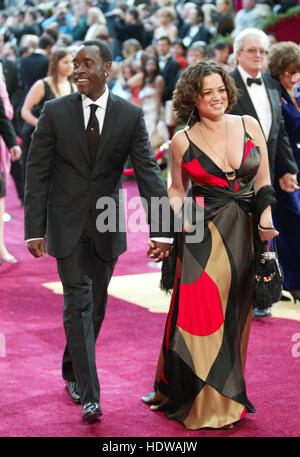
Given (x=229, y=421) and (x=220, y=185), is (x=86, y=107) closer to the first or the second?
(x=220, y=185)

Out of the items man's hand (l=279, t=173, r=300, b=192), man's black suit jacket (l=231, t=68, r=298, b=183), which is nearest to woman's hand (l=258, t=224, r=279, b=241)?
man's black suit jacket (l=231, t=68, r=298, b=183)

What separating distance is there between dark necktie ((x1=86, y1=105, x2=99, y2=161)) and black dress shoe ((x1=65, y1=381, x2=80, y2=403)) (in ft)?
3.97

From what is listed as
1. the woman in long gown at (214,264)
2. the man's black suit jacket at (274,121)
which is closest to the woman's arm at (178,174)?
the woman in long gown at (214,264)

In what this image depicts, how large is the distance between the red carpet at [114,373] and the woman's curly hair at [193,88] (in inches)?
59.2

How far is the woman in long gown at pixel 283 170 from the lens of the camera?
6.02m

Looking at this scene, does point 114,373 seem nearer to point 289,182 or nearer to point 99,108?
point 99,108

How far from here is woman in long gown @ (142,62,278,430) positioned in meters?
3.86

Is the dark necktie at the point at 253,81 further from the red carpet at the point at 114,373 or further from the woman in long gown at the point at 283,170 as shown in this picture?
the red carpet at the point at 114,373

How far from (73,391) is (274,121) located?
257 centimetres

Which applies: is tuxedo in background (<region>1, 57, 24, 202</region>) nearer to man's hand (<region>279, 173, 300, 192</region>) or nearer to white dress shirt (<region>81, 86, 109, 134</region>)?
man's hand (<region>279, 173, 300, 192</region>)

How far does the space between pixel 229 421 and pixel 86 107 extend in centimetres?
166

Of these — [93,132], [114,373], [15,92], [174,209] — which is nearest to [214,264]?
[174,209]
